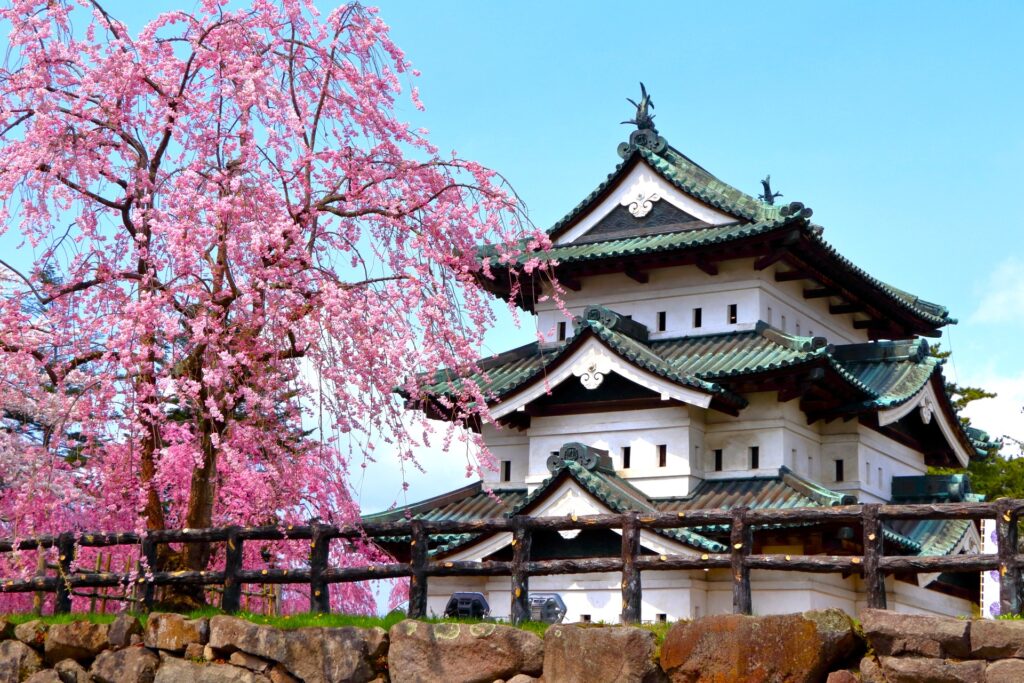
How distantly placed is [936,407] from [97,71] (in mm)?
16747

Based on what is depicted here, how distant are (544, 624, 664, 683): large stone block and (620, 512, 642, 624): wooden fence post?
0.68 metres

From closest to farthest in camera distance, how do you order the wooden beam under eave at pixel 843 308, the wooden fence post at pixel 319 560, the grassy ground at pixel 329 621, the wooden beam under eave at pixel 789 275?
the grassy ground at pixel 329 621
the wooden fence post at pixel 319 560
the wooden beam under eave at pixel 789 275
the wooden beam under eave at pixel 843 308

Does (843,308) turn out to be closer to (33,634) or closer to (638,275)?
(638,275)

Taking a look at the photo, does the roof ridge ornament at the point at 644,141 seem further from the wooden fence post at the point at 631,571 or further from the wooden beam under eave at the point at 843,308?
the wooden fence post at the point at 631,571

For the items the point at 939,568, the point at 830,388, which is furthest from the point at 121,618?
the point at 830,388

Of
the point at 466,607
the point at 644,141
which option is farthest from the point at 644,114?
the point at 466,607

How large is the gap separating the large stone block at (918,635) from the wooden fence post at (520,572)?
3727mm

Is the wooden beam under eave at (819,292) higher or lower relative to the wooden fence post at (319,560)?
higher

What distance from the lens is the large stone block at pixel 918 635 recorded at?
11.0 m

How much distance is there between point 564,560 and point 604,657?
4.77 feet

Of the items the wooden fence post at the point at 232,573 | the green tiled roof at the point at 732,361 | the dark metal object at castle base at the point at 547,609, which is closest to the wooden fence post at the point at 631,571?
the wooden fence post at the point at 232,573

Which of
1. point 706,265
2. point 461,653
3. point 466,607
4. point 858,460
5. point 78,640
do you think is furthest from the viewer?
point 706,265

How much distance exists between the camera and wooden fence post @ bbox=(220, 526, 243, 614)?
14391 mm

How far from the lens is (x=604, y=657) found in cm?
1212
